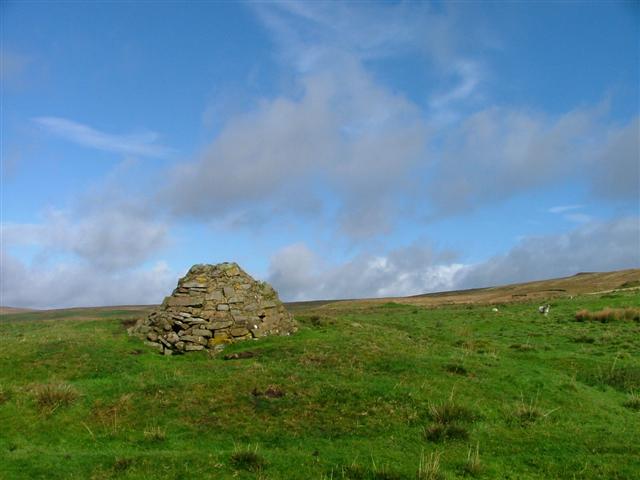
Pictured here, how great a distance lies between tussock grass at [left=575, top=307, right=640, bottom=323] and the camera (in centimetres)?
3969

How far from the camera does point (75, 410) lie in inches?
650

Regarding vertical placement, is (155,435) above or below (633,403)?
above

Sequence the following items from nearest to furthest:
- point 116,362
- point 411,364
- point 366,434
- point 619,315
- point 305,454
→ 1. point 305,454
2. point 366,434
3. point 411,364
4. point 116,362
5. point 619,315

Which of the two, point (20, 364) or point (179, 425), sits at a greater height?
point (20, 364)

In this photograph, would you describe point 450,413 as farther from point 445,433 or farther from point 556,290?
point 556,290

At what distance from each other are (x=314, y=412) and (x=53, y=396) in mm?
8332

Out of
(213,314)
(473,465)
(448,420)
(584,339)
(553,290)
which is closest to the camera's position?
(473,465)

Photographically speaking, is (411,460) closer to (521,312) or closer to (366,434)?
(366,434)

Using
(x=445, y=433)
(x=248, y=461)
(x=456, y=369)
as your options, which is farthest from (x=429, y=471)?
(x=456, y=369)

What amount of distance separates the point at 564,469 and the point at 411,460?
333 centimetres

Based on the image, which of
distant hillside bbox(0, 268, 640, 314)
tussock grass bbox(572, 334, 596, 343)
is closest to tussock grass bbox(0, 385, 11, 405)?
tussock grass bbox(572, 334, 596, 343)

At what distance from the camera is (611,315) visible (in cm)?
4028

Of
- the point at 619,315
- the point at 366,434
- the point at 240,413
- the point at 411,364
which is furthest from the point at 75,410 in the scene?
the point at 619,315

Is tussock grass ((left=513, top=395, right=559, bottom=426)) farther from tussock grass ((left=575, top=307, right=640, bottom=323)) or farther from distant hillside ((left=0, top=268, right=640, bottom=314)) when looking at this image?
distant hillside ((left=0, top=268, right=640, bottom=314))
